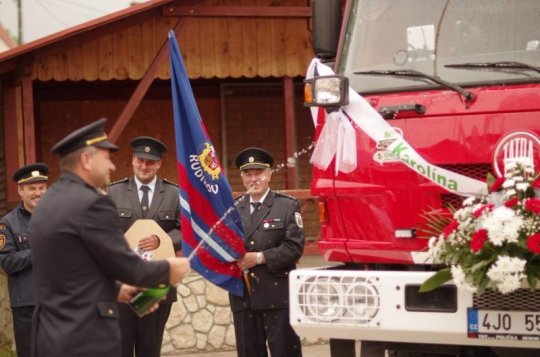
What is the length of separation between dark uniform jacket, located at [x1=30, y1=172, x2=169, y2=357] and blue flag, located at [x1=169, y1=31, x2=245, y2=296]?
207 cm

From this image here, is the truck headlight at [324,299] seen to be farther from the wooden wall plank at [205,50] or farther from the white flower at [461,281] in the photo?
the wooden wall plank at [205,50]

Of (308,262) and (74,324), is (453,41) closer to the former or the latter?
(74,324)

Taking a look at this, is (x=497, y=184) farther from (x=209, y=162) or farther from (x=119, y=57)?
(x=119, y=57)

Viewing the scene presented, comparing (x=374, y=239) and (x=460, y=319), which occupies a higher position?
(x=374, y=239)

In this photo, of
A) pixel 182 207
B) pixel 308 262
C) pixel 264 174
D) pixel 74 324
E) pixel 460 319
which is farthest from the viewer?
pixel 308 262

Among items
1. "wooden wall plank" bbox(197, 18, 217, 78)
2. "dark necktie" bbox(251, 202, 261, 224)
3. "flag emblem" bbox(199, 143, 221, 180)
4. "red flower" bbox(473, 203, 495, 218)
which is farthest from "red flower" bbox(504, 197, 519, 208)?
"wooden wall plank" bbox(197, 18, 217, 78)

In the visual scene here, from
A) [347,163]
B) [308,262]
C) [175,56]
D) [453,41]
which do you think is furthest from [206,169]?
[308,262]

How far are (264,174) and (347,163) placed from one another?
1.72 meters

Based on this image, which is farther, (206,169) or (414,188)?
(206,169)

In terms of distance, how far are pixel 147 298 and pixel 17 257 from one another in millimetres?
2642

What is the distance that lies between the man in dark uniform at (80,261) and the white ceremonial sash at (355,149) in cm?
151

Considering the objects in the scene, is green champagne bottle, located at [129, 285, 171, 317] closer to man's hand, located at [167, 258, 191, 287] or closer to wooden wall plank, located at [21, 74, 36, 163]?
man's hand, located at [167, 258, 191, 287]

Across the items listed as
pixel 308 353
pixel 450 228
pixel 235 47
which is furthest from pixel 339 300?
pixel 235 47

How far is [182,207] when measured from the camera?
7.51m
